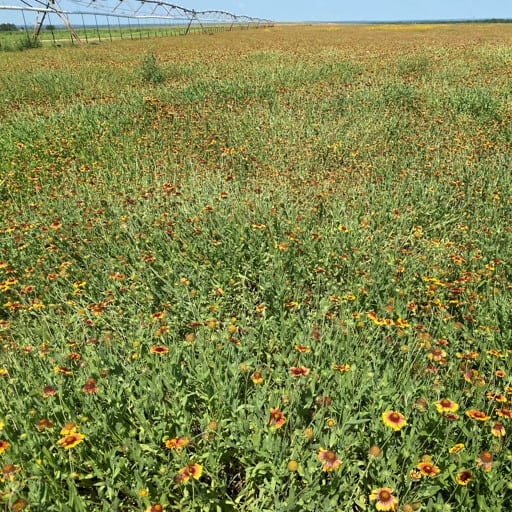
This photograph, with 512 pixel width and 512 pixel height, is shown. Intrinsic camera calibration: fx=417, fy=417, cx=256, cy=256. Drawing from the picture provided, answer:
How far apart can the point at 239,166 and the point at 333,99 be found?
411cm

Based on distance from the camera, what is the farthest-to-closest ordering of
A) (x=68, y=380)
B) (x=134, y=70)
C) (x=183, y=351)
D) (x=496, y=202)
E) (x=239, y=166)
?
(x=134, y=70) → (x=239, y=166) → (x=496, y=202) → (x=183, y=351) → (x=68, y=380)

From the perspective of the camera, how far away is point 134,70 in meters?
13.4

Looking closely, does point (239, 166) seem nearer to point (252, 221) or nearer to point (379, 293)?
point (252, 221)

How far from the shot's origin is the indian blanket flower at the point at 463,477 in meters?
1.59

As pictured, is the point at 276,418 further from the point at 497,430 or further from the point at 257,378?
the point at 497,430

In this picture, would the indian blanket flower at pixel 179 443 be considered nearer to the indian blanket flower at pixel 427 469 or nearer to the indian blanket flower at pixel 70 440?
the indian blanket flower at pixel 70 440

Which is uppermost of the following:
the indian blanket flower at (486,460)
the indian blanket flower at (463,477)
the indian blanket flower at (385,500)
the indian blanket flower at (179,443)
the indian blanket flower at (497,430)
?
the indian blanket flower at (179,443)

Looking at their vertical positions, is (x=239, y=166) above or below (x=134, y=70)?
below

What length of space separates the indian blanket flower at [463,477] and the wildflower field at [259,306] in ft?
0.05

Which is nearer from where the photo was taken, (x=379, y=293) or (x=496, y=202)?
(x=379, y=293)

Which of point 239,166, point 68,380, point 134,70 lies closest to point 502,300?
point 68,380

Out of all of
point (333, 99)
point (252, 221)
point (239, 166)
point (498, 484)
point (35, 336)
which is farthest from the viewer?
point (333, 99)

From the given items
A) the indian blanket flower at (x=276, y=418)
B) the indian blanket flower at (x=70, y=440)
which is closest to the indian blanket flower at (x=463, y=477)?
the indian blanket flower at (x=276, y=418)

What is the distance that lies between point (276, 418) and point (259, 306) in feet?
3.81
